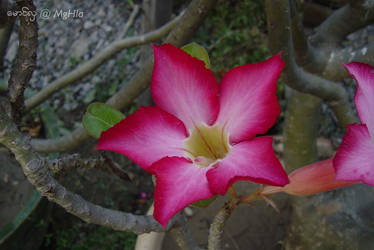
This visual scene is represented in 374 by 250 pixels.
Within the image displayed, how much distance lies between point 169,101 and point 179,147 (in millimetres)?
54

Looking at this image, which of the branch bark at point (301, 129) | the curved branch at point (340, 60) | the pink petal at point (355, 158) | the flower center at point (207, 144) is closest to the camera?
the pink petal at point (355, 158)

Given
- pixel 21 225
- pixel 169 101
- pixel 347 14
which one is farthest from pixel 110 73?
pixel 169 101

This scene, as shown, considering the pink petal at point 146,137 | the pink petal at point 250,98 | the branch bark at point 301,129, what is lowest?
the branch bark at point 301,129

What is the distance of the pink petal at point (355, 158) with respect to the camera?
32 centimetres

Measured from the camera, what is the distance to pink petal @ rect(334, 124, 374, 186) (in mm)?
320

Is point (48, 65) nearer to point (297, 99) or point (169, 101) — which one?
point (297, 99)

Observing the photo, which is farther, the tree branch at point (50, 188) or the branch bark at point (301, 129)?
the branch bark at point (301, 129)

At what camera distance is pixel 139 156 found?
385mm

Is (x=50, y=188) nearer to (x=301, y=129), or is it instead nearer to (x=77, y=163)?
(x=77, y=163)

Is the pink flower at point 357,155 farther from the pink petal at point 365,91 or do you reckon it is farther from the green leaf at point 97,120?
the green leaf at point 97,120

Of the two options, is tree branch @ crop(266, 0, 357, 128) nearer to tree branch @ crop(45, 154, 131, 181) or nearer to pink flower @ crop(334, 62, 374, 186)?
pink flower @ crop(334, 62, 374, 186)

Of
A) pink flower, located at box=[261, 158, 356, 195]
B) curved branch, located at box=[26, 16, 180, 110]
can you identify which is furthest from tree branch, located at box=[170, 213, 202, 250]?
curved branch, located at box=[26, 16, 180, 110]

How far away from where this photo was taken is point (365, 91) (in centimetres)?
38

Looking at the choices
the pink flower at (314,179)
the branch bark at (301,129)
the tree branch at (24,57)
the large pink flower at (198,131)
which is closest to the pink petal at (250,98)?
the large pink flower at (198,131)
